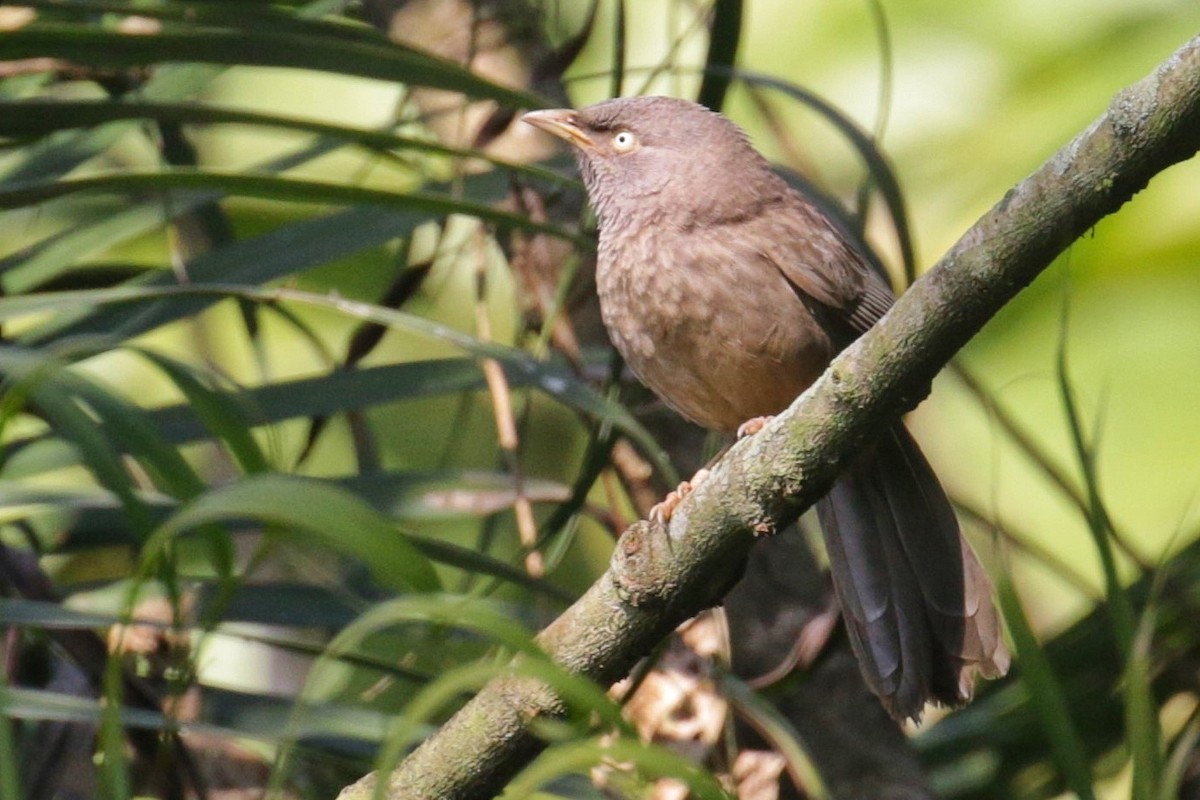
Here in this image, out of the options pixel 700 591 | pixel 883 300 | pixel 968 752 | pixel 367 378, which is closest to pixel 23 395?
pixel 700 591

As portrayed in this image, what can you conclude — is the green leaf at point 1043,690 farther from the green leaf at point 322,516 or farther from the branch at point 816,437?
the green leaf at point 322,516

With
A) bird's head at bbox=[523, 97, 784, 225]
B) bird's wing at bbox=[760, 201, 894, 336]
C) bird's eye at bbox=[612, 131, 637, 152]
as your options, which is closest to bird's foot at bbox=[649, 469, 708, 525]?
bird's wing at bbox=[760, 201, 894, 336]

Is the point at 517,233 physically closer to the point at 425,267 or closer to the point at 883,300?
the point at 425,267

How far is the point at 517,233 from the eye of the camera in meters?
4.20

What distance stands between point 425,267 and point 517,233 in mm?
434

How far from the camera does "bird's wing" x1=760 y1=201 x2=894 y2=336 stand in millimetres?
3357

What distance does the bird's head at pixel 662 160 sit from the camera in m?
3.53

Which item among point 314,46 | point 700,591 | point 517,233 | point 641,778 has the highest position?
point 517,233

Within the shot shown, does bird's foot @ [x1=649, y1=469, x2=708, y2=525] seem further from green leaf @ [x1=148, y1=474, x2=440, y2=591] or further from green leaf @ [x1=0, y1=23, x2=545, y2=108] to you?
green leaf @ [x1=0, y1=23, x2=545, y2=108]

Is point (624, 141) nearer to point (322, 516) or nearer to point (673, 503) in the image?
point (673, 503)

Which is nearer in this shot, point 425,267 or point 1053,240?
point 1053,240

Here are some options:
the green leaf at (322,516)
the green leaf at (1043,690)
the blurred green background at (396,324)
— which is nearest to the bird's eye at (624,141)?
the blurred green background at (396,324)

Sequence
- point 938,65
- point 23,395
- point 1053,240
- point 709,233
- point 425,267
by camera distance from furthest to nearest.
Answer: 1. point 938,65
2. point 425,267
3. point 709,233
4. point 23,395
5. point 1053,240

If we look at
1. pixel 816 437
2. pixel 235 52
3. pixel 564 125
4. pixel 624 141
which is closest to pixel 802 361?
pixel 624 141
